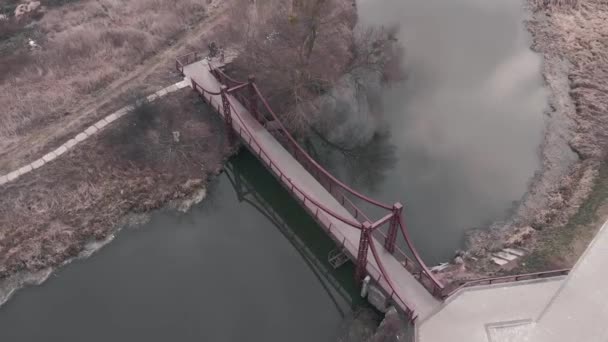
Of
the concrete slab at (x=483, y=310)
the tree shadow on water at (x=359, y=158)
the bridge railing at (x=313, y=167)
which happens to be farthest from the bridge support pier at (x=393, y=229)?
the tree shadow on water at (x=359, y=158)

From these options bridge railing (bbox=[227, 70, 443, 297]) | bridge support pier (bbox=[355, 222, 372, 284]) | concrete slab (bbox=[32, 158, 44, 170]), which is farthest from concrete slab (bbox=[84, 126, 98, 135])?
bridge support pier (bbox=[355, 222, 372, 284])

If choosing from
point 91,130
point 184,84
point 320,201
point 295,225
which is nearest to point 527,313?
point 320,201

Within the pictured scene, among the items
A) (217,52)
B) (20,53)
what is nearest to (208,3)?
(217,52)

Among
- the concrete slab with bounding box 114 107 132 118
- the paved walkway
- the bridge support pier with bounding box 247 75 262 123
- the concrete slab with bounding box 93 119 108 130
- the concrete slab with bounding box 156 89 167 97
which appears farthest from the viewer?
the concrete slab with bounding box 156 89 167 97

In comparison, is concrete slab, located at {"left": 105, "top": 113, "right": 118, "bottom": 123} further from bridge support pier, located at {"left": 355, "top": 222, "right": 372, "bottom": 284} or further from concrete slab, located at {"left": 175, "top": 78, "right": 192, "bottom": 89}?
bridge support pier, located at {"left": 355, "top": 222, "right": 372, "bottom": 284}

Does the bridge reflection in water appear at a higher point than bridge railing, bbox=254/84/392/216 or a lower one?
lower

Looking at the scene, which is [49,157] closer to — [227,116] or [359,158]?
[227,116]
